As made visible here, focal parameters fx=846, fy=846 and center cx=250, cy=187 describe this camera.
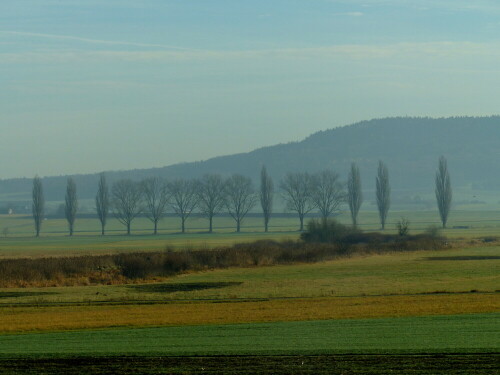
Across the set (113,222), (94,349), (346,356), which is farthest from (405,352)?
(113,222)

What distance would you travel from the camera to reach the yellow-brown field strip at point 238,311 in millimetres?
28641

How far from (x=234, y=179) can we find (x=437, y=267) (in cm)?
9758

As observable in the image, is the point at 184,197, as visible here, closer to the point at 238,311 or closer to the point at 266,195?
the point at 266,195

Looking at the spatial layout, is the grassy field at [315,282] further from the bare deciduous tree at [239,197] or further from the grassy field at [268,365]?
the bare deciduous tree at [239,197]

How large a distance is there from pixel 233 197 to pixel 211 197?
4.97 metres

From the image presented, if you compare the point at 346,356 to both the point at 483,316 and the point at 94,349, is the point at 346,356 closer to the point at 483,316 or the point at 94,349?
the point at 94,349

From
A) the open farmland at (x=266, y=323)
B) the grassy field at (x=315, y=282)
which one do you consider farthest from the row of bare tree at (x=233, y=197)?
the open farmland at (x=266, y=323)

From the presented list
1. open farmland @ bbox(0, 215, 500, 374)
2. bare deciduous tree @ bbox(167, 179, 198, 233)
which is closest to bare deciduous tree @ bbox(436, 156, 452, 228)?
bare deciduous tree @ bbox(167, 179, 198, 233)

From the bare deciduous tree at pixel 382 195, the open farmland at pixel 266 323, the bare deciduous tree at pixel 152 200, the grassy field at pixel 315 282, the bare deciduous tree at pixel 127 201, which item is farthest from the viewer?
the bare deciduous tree at pixel 152 200

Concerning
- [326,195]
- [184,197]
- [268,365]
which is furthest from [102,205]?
[268,365]

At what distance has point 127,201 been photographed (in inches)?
5443

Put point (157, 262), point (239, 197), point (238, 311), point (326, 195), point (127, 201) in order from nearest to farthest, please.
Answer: point (238, 311) → point (157, 262) → point (326, 195) → point (127, 201) → point (239, 197)

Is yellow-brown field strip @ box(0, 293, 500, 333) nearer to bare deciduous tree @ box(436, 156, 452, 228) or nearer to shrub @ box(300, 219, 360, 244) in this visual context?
shrub @ box(300, 219, 360, 244)

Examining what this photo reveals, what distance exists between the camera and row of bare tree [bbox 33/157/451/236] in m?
128
